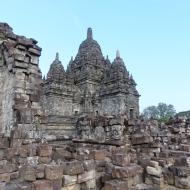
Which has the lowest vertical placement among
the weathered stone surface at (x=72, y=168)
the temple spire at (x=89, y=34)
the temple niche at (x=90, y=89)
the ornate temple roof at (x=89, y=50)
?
the weathered stone surface at (x=72, y=168)

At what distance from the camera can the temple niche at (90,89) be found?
23375 mm

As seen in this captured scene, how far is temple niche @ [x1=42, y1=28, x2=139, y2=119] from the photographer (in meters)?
23.4

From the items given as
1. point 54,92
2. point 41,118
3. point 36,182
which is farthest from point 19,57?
point 54,92

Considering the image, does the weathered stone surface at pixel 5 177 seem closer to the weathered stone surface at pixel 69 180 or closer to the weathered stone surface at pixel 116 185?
the weathered stone surface at pixel 69 180

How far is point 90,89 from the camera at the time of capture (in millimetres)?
25875

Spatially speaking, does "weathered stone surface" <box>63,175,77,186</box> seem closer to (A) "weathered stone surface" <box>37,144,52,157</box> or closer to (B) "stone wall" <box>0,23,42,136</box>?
(A) "weathered stone surface" <box>37,144,52,157</box>

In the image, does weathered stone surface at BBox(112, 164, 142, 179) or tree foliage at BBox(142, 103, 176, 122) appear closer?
weathered stone surface at BBox(112, 164, 142, 179)

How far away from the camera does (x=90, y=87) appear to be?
85.0ft

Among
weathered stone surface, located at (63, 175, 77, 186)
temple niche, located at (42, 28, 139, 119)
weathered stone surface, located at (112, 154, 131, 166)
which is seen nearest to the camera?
weathered stone surface, located at (63, 175, 77, 186)

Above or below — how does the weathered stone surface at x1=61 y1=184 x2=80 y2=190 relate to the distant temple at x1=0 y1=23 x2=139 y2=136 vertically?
below

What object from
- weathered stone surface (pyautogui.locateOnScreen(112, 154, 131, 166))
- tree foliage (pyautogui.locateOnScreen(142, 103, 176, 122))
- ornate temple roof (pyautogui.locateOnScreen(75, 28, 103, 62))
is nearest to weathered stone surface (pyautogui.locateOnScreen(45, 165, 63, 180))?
weathered stone surface (pyautogui.locateOnScreen(112, 154, 131, 166))

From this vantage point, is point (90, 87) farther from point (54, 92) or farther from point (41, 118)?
point (41, 118)

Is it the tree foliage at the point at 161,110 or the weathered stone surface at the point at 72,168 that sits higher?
the tree foliage at the point at 161,110

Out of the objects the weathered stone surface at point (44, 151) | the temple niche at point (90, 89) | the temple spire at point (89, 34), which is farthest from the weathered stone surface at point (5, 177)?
the temple spire at point (89, 34)
